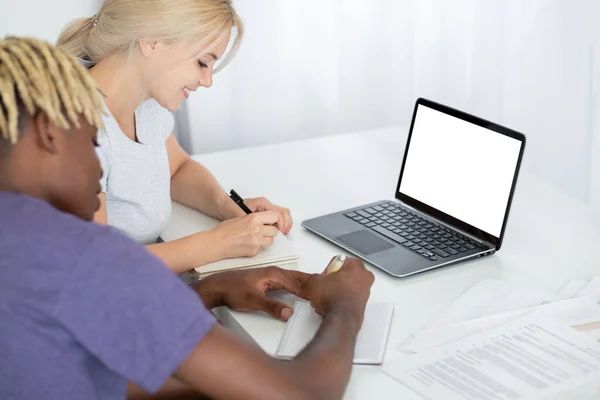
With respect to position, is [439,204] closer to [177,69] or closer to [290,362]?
[177,69]

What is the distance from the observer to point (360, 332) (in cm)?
132

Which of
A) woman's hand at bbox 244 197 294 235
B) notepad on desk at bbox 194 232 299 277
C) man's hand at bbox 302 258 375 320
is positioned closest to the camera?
Result: man's hand at bbox 302 258 375 320

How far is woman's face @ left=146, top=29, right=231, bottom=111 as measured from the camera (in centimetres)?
162

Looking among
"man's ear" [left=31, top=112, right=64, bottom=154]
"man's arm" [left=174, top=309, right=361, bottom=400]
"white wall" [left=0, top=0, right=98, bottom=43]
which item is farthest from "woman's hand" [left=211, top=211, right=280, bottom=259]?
"white wall" [left=0, top=0, right=98, bottom=43]

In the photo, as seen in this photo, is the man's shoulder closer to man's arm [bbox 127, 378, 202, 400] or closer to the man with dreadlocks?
the man with dreadlocks

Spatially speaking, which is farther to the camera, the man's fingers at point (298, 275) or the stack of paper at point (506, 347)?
the man's fingers at point (298, 275)

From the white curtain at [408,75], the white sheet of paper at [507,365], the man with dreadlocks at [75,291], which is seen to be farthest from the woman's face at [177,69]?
the white curtain at [408,75]

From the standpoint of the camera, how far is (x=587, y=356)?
4.07 ft

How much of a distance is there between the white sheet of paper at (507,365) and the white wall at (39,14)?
1650 mm

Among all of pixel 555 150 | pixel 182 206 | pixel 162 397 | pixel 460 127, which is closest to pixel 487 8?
pixel 555 150

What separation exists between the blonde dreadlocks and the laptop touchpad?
0.71 m

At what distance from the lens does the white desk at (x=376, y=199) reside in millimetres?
1373

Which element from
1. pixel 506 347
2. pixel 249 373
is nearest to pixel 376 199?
pixel 506 347

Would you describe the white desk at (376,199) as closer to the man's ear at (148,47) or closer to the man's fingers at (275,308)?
the man's fingers at (275,308)
